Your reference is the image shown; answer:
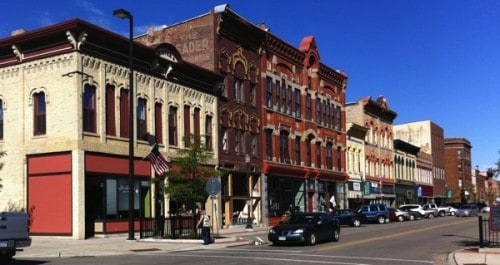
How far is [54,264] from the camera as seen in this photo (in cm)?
1742

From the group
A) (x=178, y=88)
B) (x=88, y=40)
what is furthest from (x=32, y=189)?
(x=178, y=88)

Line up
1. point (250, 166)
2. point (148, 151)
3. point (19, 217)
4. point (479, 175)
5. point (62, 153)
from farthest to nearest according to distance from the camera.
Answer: point (479, 175) → point (250, 166) → point (148, 151) → point (62, 153) → point (19, 217)

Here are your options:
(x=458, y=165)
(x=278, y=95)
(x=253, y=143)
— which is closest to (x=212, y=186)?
(x=253, y=143)

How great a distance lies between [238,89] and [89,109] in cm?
1611

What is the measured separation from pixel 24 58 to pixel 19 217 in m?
14.8

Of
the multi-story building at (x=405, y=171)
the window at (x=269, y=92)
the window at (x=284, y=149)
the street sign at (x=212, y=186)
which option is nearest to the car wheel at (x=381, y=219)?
the window at (x=284, y=149)

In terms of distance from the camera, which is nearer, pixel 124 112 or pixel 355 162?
pixel 124 112

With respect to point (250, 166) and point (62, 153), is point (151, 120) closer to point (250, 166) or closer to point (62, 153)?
point (62, 153)

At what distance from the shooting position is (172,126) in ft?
116

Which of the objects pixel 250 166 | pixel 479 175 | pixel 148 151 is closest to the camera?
pixel 148 151

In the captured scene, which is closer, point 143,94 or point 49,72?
point 49,72

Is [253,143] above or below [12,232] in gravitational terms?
above

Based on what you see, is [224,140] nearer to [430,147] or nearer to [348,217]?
[348,217]

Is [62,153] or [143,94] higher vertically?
[143,94]
